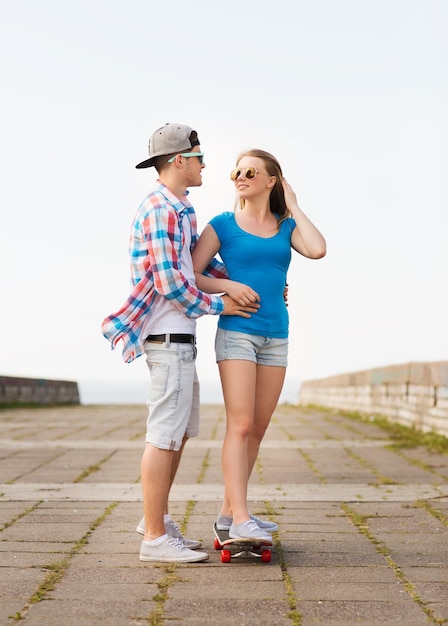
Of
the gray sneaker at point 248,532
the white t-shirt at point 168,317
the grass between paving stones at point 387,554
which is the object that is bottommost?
the grass between paving stones at point 387,554

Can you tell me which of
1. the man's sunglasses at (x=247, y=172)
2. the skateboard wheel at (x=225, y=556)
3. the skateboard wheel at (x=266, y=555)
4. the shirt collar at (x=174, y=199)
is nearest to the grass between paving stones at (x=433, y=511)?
the skateboard wheel at (x=266, y=555)

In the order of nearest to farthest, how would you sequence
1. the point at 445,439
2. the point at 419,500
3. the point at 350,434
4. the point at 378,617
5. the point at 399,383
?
the point at 378,617
the point at 419,500
the point at 445,439
the point at 350,434
the point at 399,383

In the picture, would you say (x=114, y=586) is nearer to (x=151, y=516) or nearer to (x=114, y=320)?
(x=151, y=516)

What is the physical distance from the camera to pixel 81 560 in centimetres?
418

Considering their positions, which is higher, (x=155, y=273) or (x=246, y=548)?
(x=155, y=273)

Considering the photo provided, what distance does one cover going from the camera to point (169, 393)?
4156 mm

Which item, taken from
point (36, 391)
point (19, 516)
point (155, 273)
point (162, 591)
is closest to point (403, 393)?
point (19, 516)

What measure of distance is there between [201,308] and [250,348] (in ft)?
1.04

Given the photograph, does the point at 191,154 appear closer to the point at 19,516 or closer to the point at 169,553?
the point at 169,553

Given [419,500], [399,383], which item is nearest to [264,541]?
[419,500]

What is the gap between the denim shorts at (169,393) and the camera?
4.16 meters

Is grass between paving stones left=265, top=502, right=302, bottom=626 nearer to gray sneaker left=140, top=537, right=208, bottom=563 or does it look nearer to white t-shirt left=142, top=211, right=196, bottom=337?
gray sneaker left=140, top=537, right=208, bottom=563

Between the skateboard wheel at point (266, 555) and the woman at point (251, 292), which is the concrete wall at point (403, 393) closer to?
the woman at point (251, 292)

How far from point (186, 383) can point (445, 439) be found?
19.1ft
